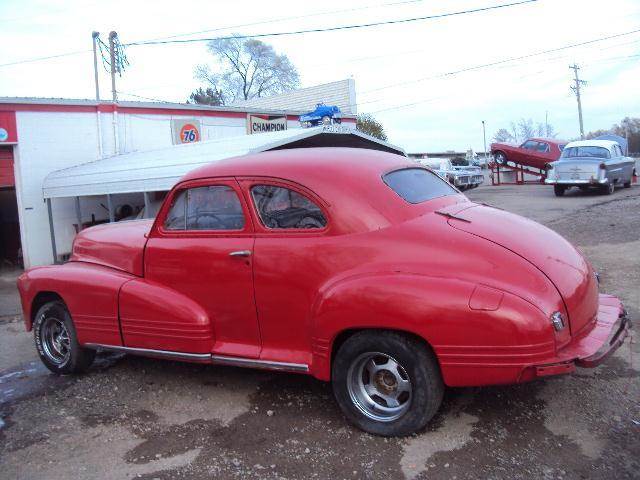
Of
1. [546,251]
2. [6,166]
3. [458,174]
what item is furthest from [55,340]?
[458,174]

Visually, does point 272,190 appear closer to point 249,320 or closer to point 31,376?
point 249,320

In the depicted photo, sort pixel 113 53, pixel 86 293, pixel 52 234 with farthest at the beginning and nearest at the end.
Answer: pixel 113 53 < pixel 52 234 < pixel 86 293

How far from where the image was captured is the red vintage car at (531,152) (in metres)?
25.2

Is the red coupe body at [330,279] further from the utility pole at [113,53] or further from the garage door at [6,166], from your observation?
the utility pole at [113,53]

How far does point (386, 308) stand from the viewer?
336 centimetres

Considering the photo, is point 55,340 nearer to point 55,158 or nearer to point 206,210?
point 206,210

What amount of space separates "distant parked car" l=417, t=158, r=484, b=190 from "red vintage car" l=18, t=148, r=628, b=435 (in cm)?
2266

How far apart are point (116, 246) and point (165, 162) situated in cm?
628

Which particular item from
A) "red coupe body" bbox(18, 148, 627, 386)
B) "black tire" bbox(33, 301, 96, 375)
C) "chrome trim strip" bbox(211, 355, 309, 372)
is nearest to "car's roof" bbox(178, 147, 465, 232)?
"red coupe body" bbox(18, 148, 627, 386)

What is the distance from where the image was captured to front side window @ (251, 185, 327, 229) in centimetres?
393

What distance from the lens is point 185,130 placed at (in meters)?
16.4

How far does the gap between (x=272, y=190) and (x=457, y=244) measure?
1.37m

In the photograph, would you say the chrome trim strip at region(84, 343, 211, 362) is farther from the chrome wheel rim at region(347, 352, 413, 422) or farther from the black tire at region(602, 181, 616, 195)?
the black tire at region(602, 181, 616, 195)

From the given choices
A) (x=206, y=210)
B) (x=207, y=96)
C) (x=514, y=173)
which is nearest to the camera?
(x=206, y=210)
